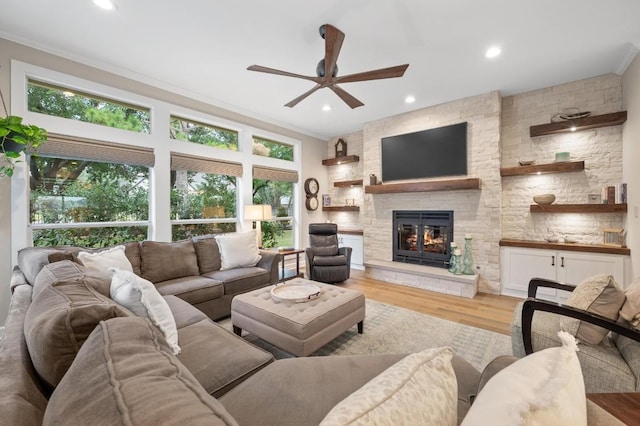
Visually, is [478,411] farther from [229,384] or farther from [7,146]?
[7,146]

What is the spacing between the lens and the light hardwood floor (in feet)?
9.84

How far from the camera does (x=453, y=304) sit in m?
3.50

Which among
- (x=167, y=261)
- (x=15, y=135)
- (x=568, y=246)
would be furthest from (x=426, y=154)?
(x=15, y=135)

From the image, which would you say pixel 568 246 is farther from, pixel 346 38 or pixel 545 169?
pixel 346 38

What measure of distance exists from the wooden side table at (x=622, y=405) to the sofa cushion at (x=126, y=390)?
118 centimetres

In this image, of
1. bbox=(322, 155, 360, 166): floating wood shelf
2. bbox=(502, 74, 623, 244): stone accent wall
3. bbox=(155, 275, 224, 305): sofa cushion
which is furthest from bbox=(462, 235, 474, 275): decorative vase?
bbox=(155, 275, 224, 305): sofa cushion

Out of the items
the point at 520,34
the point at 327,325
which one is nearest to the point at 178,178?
the point at 327,325

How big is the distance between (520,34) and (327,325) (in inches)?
130

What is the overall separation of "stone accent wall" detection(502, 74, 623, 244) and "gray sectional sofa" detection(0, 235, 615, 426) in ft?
11.9

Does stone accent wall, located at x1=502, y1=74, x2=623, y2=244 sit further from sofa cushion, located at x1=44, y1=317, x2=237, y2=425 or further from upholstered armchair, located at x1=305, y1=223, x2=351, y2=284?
sofa cushion, located at x1=44, y1=317, x2=237, y2=425

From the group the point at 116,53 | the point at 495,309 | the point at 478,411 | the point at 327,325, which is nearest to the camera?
the point at 478,411

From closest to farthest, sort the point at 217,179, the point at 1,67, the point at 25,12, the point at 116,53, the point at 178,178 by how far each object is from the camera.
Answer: the point at 25,12, the point at 1,67, the point at 116,53, the point at 178,178, the point at 217,179

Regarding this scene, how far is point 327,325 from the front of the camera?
7.03 ft

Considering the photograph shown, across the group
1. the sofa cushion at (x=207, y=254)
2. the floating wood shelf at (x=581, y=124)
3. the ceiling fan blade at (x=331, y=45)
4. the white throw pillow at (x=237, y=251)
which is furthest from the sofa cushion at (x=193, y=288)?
the floating wood shelf at (x=581, y=124)
